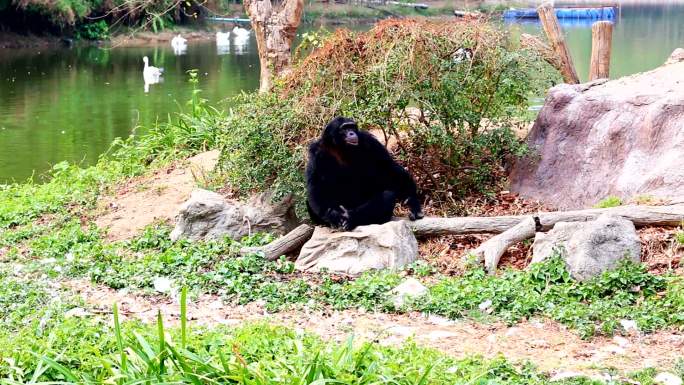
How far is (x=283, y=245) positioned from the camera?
8.89 meters

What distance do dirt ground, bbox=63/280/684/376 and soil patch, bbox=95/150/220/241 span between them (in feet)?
11.3

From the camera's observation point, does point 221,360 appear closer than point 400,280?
Yes

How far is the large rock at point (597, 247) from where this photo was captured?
7.16 metres

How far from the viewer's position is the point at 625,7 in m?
58.7

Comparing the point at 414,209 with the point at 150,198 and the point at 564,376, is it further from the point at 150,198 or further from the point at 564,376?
the point at 150,198

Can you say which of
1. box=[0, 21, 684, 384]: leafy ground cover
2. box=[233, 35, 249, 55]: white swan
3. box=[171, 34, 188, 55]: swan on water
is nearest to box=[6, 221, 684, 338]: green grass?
box=[0, 21, 684, 384]: leafy ground cover

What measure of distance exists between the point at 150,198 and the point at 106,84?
2173 centimetres

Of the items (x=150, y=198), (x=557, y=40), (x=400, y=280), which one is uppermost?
(x=557, y=40)

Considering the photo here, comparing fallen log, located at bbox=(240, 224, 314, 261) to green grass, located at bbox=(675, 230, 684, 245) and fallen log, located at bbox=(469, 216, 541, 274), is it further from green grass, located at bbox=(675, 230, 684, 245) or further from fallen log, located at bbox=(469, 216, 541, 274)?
green grass, located at bbox=(675, 230, 684, 245)

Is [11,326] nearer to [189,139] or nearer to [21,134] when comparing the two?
[189,139]

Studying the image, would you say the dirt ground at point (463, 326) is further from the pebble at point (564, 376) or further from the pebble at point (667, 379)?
the pebble at point (667, 379)

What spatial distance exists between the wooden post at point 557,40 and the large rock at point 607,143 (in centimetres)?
87

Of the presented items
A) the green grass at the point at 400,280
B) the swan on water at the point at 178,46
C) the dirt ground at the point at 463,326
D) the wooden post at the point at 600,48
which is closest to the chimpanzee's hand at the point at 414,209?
the dirt ground at the point at 463,326

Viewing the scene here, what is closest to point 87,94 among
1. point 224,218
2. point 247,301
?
point 224,218
